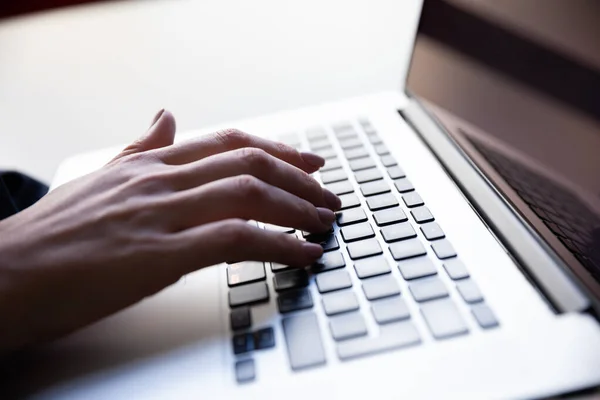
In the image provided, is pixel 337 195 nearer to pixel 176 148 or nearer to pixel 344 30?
pixel 176 148

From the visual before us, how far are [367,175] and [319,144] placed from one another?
0.29ft

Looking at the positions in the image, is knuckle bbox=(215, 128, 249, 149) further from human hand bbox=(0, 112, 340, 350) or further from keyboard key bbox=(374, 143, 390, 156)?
keyboard key bbox=(374, 143, 390, 156)

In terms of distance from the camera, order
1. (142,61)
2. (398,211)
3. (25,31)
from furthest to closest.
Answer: (25,31), (142,61), (398,211)

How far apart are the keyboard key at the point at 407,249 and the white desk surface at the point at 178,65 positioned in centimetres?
39

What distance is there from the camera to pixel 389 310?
0.37 metres

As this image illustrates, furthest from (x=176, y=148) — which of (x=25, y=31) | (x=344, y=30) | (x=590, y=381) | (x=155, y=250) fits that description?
(x=25, y=31)

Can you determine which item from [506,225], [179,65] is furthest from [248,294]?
[179,65]

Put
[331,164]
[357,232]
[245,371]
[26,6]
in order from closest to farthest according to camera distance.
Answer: [245,371] → [357,232] → [331,164] → [26,6]

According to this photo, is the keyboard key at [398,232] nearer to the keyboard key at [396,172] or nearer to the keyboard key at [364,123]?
the keyboard key at [396,172]

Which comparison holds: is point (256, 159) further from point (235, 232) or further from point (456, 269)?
point (456, 269)

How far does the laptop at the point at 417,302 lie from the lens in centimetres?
34

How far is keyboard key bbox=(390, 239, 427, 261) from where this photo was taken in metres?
0.41

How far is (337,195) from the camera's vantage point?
0.50m

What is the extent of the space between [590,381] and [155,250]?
0.31 metres
